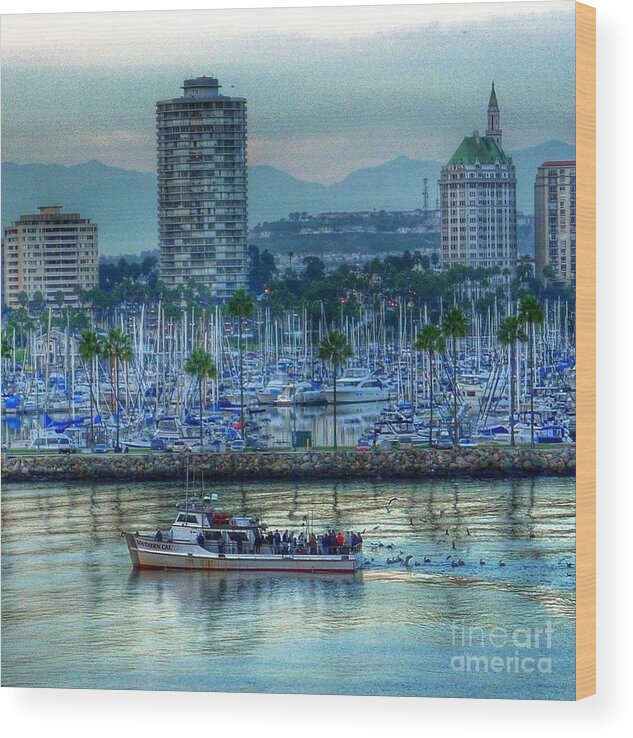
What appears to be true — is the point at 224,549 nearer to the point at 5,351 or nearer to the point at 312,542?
the point at 312,542

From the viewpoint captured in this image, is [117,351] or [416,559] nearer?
[416,559]

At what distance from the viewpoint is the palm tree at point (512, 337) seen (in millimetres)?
16141

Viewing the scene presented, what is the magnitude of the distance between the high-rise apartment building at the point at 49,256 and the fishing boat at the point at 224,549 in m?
2.16

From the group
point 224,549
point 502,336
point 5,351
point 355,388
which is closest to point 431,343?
point 502,336

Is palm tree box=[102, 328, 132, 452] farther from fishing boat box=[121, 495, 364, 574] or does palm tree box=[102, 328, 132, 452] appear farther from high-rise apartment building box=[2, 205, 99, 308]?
fishing boat box=[121, 495, 364, 574]

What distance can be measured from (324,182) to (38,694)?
478 centimetres

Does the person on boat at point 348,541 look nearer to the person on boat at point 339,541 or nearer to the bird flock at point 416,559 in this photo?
the person on boat at point 339,541

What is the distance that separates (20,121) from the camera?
1603 cm

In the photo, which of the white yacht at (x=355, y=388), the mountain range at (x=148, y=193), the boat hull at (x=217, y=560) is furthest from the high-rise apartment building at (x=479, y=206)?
the boat hull at (x=217, y=560)

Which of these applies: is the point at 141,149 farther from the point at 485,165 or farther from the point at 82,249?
the point at 485,165

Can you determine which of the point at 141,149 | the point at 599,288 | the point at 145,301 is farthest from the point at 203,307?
the point at 599,288

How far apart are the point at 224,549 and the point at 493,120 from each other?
14.2 feet

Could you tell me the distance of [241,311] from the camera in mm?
17062

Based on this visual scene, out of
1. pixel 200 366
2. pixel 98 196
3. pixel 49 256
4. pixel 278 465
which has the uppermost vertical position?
pixel 98 196
